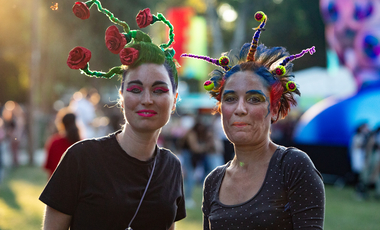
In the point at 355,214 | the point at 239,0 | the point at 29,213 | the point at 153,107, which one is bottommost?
the point at 355,214

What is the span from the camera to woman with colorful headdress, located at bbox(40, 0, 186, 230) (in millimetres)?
2328

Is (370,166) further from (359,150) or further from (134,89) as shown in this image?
(134,89)

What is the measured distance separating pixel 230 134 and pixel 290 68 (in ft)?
1.78

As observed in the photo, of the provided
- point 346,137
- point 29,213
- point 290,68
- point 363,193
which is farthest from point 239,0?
point 290,68

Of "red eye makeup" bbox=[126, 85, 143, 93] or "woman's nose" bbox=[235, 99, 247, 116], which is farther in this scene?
"red eye makeup" bbox=[126, 85, 143, 93]

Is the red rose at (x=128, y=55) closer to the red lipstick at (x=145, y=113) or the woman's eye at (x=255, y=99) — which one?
the red lipstick at (x=145, y=113)

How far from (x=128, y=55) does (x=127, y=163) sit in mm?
648

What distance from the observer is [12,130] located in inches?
535

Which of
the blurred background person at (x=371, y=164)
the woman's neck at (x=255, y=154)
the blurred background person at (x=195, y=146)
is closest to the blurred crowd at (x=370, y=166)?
the blurred background person at (x=371, y=164)

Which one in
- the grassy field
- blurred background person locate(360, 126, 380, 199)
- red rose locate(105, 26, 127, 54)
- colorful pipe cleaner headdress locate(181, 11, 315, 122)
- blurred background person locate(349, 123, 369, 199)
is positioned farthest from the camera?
blurred background person locate(349, 123, 369, 199)

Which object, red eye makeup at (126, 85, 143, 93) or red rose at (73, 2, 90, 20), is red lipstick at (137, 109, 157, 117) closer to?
red eye makeup at (126, 85, 143, 93)

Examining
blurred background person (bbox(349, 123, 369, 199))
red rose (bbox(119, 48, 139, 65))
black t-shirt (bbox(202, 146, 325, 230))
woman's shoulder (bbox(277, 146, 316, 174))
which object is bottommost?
blurred background person (bbox(349, 123, 369, 199))

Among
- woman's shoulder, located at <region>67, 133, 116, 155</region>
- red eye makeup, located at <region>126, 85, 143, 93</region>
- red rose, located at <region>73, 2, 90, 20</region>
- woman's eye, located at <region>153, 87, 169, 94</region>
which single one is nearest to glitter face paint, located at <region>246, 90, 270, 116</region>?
woman's eye, located at <region>153, 87, 169, 94</region>

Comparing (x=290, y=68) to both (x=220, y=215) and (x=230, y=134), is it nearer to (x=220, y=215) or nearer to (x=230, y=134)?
(x=230, y=134)
